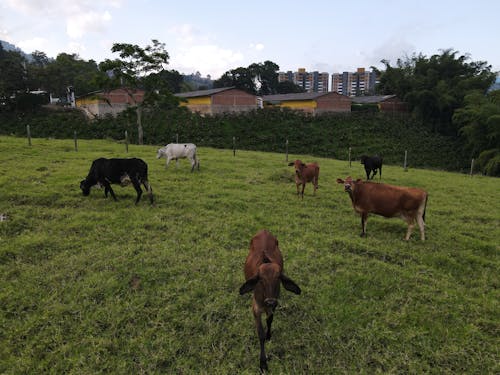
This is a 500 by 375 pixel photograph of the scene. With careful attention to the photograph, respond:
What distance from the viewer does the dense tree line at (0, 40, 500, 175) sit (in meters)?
26.2

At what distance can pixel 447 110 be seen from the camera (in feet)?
133

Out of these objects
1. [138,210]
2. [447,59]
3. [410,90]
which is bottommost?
[138,210]

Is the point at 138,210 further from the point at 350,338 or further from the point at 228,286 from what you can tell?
the point at 350,338

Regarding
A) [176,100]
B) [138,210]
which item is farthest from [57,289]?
[176,100]

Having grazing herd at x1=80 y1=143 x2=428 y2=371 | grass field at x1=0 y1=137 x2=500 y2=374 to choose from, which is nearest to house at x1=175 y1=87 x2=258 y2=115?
grazing herd at x1=80 y1=143 x2=428 y2=371

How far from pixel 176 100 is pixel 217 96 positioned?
1130 centimetres

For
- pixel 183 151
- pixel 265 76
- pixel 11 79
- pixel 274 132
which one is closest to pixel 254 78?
pixel 265 76

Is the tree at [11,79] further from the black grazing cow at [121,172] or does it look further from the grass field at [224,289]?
the black grazing cow at [121,172]

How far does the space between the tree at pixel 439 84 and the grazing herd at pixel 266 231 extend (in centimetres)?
3682

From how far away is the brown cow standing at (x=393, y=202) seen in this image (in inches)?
298

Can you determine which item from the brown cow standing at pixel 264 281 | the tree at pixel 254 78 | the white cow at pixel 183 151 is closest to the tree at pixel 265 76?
the tree at pixel 254 78

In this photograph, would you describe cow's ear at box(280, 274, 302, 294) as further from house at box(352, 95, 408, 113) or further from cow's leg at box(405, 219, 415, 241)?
house at box(352, 95, 408, 113)

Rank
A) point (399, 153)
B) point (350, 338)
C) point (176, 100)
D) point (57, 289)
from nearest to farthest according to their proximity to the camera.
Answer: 1. point (350, 338)
2. point (57, 289)
3. point (176, 100)
4. point (399, 153)

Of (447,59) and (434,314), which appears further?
(447,59)
